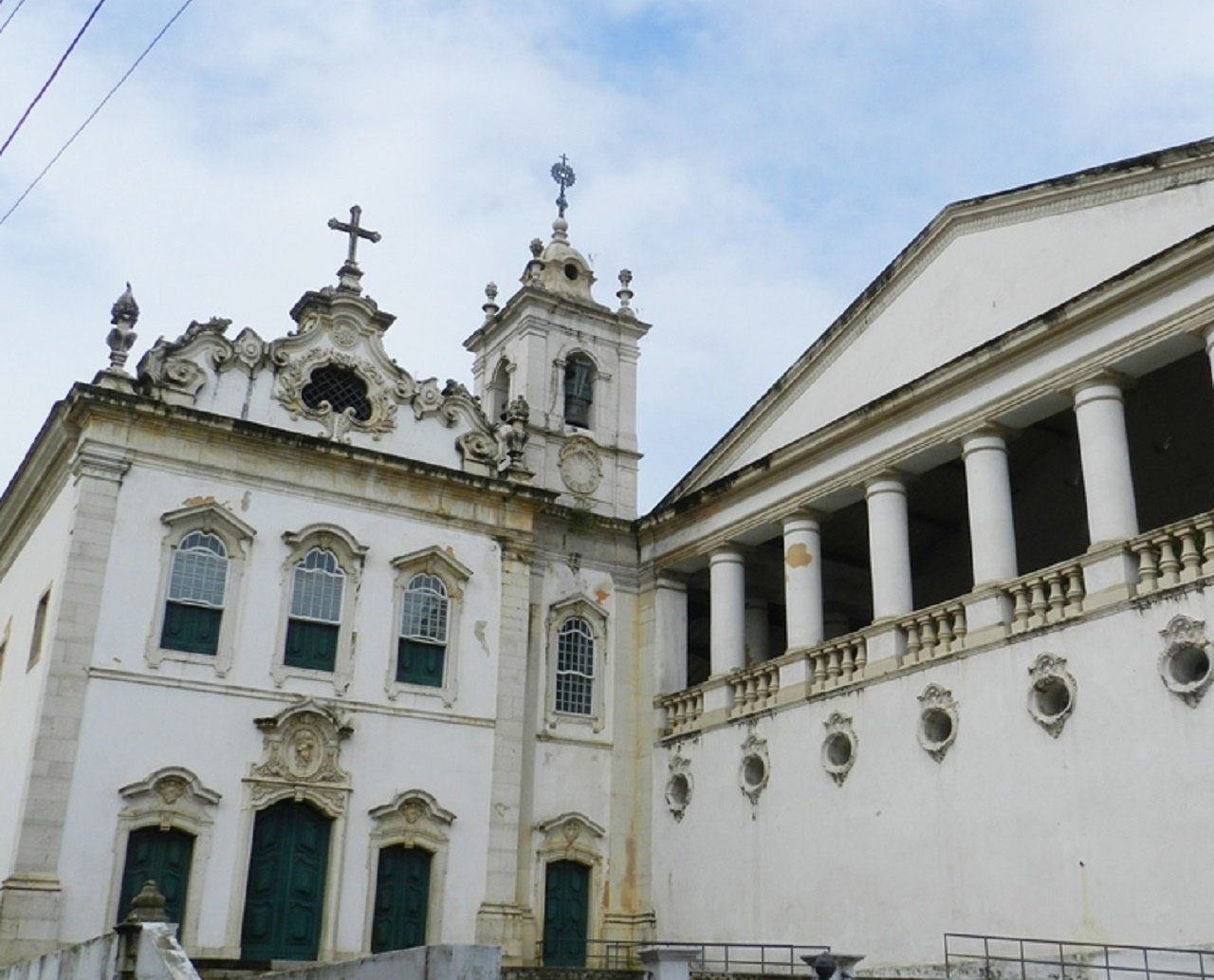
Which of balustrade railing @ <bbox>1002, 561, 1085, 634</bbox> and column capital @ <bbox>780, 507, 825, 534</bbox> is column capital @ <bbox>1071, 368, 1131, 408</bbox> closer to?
balustrade railing @ <bbox>1002, 561, 1085, 634</bbox>

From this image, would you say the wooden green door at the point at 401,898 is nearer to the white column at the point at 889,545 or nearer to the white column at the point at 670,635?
the white column at the point at 670,635

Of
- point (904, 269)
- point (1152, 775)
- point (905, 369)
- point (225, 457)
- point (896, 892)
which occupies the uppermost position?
point (904, 269)

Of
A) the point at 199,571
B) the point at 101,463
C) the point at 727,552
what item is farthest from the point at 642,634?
the point at 101,463

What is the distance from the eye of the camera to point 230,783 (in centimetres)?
1867

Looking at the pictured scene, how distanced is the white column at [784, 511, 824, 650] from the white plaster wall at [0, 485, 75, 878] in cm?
1047

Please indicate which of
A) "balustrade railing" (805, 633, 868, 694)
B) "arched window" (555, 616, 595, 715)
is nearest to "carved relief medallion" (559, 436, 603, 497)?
"arched window" (555, 616, 595, 715)

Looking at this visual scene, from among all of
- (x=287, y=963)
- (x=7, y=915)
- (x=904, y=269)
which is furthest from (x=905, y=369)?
(x=7, y=915)

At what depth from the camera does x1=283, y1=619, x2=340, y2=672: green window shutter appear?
19.8 meters

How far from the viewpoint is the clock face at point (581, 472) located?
24.1 metres

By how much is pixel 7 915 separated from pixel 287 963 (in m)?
3.46

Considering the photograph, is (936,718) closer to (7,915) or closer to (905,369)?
(905,369)

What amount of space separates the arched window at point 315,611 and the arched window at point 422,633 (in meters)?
1.07

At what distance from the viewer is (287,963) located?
17156mm

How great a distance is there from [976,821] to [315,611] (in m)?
9.94
